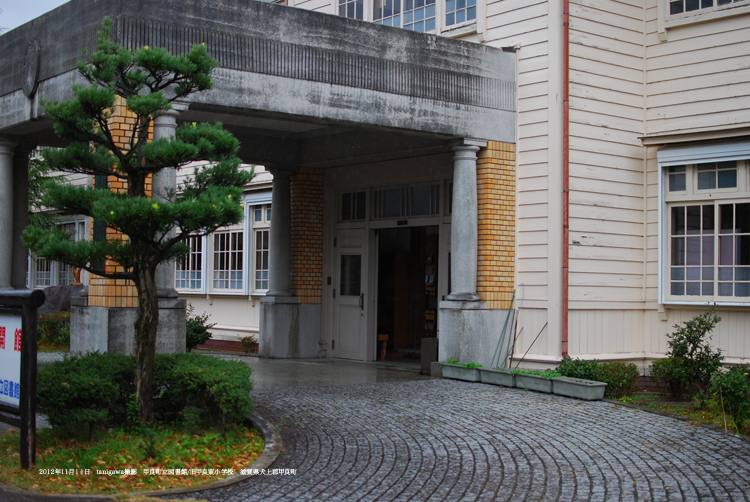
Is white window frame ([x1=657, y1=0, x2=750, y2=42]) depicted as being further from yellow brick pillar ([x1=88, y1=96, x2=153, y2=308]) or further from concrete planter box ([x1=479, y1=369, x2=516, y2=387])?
yellow brick pillar ([x1=88, y1=96, x2=153, y2=308])

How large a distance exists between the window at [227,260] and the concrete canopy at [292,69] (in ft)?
23.4

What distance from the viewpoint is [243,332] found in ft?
64.0

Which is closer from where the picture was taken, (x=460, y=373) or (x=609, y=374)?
(x=609, y=374)

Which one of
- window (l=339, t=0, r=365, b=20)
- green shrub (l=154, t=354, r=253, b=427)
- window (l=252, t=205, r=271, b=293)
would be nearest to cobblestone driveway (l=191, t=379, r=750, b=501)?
green shrub (l=154, t=354, r=253, b=427)

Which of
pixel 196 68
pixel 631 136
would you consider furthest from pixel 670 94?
pixel 196 68

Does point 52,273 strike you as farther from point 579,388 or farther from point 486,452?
point 486,452

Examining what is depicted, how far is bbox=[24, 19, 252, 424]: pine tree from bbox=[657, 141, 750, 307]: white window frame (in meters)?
7.67

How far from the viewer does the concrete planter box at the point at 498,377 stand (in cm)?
1102

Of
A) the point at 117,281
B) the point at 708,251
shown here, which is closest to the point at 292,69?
the point at 117,281

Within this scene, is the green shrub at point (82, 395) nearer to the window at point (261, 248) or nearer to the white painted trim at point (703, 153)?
the white painted trim at point (703, 153)

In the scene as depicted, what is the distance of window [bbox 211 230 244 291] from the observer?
66.4 feet

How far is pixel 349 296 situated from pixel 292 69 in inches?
230

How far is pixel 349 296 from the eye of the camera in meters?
15.5

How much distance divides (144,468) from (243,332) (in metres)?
13.3
